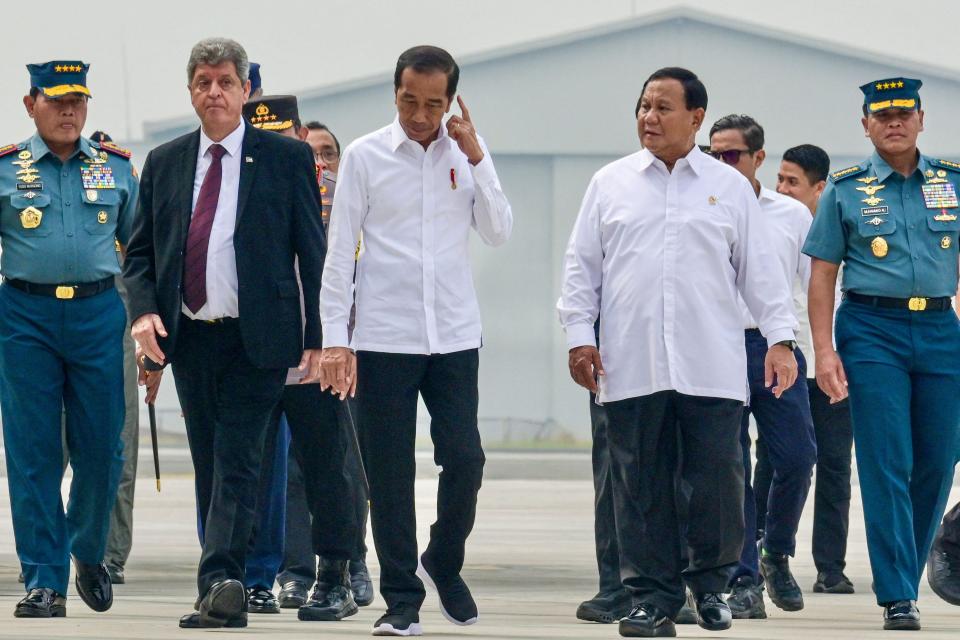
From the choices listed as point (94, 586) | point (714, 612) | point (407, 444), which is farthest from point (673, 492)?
point (94, 586)

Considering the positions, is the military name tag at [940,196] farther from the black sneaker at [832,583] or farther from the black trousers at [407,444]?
the black sneaker at [832,583]

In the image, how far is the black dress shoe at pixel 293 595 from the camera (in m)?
7.41

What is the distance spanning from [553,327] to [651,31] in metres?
3.44

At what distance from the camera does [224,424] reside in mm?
6449

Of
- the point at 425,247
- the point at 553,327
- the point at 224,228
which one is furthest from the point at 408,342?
the point at 553,327

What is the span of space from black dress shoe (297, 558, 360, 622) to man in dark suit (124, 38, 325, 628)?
0.50 metres

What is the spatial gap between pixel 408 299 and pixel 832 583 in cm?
291

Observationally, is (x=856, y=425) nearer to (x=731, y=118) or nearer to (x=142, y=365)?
(x=731, y=118)

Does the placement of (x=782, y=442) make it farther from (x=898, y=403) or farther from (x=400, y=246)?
(x=400, y=246)

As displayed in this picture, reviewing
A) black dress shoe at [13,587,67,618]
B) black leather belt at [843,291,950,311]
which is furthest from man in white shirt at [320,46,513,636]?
black leather belt at [843,291,950,311]

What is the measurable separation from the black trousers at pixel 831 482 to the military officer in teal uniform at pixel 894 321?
136 centimetres

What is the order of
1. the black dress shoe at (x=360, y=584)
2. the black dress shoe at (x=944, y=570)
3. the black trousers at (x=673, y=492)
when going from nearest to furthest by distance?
the black trousers at (x=673, y=492), the black dress shoe at (x=360, y=584), the black dress shoe at (x=944, y=570)

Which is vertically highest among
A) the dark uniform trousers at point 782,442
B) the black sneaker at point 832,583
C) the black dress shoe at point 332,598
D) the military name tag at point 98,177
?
the military name tag at point 98,177

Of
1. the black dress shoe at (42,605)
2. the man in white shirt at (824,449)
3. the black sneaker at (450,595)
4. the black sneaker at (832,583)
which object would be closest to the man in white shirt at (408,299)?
the black sneaker at (450,595)
